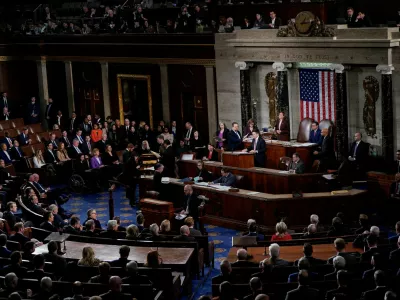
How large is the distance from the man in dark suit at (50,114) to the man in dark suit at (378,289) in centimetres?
2031

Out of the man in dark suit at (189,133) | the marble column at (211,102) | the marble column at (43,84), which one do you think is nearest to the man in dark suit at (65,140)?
the man in dark suit at (189,133)

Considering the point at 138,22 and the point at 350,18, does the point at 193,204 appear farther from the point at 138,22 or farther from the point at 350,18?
the point at 138,22

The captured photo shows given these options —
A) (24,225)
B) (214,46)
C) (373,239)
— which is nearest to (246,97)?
(214,46)

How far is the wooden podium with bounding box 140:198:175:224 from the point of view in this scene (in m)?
18.7

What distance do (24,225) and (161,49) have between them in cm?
1121

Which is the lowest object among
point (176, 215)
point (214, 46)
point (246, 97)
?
point (176, 215)

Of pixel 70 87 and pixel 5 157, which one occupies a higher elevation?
pixel 70 87

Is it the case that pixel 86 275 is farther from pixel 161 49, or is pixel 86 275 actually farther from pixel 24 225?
pixel 161 49

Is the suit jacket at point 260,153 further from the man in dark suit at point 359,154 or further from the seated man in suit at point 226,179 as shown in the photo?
the man in dark suit at point 359,154

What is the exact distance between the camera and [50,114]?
30.1 metres

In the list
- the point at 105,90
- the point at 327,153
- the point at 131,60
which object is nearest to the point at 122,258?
the point at 327,153

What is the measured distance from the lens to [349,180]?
64.6 feet

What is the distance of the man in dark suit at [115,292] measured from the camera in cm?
1179

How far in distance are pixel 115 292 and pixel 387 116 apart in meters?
11.6
